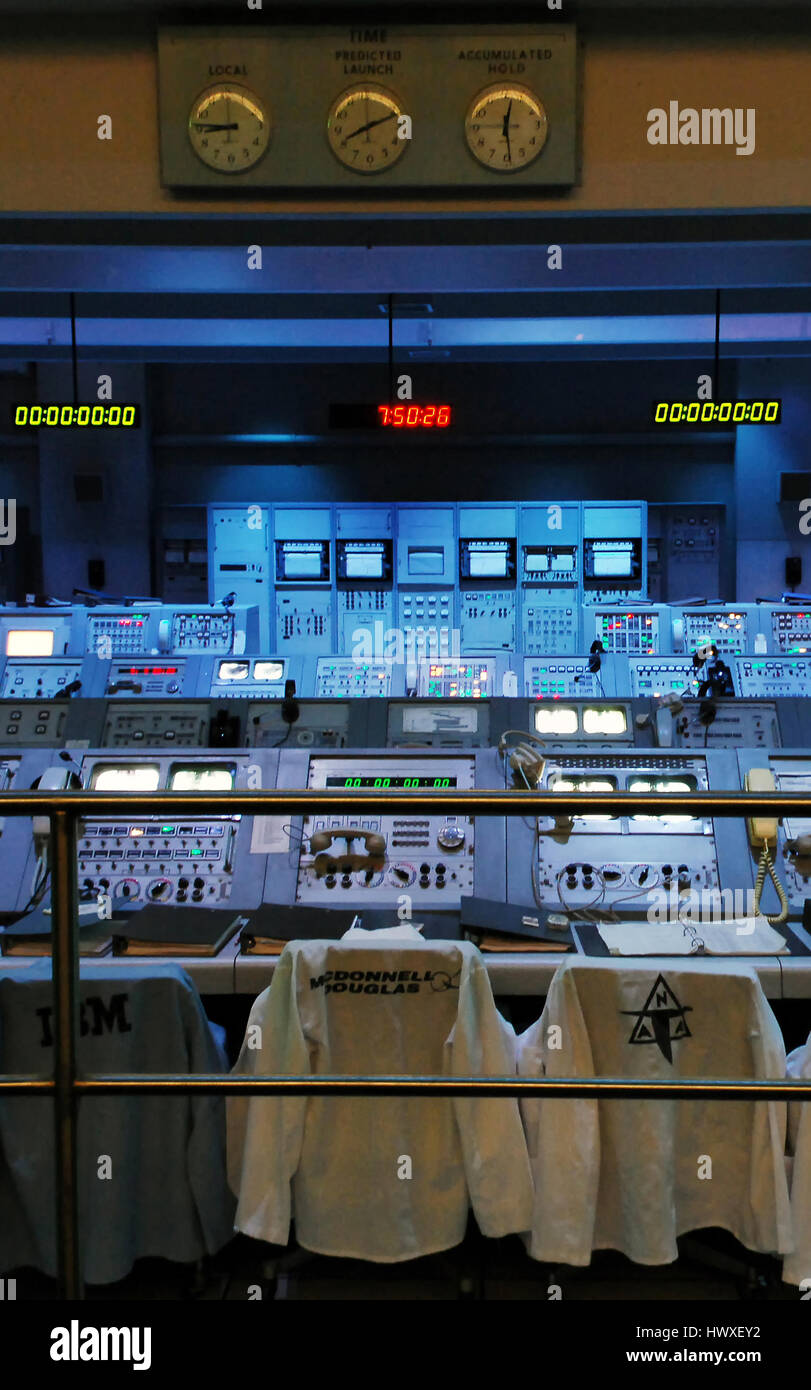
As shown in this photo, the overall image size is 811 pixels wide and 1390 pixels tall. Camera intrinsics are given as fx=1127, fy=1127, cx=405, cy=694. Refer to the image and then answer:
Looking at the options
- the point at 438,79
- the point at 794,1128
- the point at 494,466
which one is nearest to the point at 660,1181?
the point at 794,1128

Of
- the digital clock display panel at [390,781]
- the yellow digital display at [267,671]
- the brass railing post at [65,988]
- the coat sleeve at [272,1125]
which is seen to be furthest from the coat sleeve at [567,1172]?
the yellow digital display at [267,671]

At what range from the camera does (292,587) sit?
34.7 ft

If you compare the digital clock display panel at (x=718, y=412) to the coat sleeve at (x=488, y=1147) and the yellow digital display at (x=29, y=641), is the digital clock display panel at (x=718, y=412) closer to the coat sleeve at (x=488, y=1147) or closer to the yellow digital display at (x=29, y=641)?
the yellow digital display at (x=29, y=641)

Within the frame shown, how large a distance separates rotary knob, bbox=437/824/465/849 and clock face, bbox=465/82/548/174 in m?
1.83

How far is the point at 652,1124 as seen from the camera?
194 centimetres

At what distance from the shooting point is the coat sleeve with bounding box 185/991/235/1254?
6.68ft

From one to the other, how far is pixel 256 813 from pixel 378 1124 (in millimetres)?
956

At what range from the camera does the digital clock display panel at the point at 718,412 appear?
21.4ft

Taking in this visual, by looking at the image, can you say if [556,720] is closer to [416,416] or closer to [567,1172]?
[567,1172]

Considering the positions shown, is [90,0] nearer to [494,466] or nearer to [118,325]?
[118,325]

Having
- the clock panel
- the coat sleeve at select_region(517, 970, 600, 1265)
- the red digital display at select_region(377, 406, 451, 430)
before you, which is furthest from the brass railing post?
the red digital display at select_region(377, 406, 451, 430)

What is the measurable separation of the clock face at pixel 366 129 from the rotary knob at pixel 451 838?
1.84m

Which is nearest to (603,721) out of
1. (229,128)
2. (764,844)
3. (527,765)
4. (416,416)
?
(527,765)
